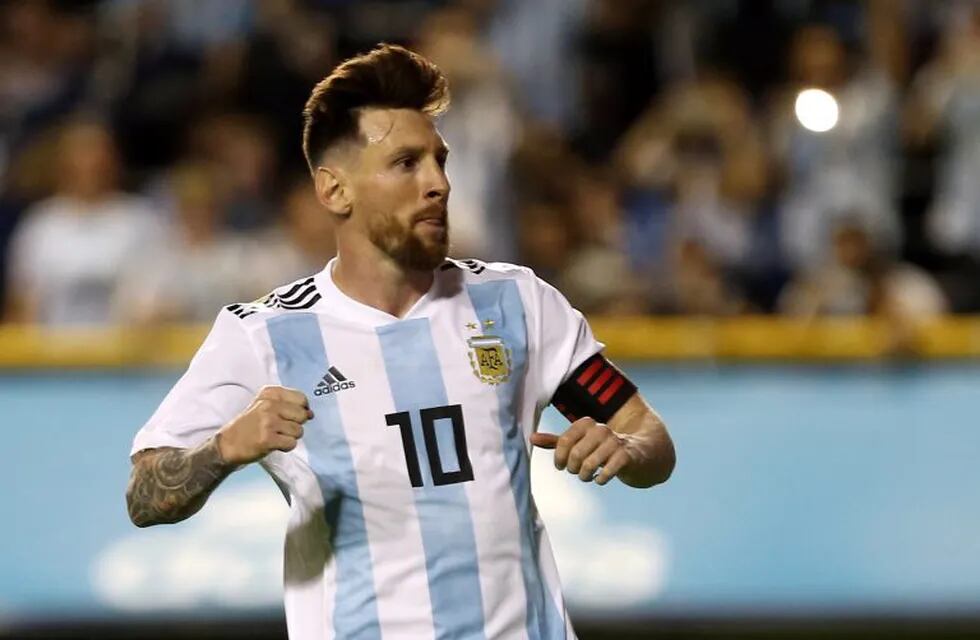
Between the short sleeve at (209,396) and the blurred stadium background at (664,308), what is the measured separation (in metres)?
4.03

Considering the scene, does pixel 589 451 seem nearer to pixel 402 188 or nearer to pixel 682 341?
pixel 402 188

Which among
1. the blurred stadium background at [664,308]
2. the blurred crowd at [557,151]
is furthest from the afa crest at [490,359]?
the blurred crowd at [557,151]

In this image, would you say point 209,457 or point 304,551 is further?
point 304,551

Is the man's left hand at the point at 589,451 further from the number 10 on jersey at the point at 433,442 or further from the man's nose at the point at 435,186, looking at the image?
the man's nose at the point at 435,186

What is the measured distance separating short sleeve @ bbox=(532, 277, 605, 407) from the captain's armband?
2 cm

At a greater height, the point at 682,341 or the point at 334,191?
the point at 334,191

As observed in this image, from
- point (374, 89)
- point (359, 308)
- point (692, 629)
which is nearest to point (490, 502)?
point (359, 308)

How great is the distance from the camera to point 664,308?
27.1 ft

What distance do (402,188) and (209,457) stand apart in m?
0.74

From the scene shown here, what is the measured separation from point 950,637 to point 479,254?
2710mm

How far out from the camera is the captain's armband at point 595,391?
13.2 feet

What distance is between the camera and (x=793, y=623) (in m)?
8.02

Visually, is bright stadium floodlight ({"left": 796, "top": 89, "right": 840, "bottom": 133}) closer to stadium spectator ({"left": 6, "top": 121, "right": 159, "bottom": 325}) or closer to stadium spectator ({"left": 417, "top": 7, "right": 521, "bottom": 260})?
stadium spectator ({"left": 417, "top": 7, "right": 521, "bottom": 260})

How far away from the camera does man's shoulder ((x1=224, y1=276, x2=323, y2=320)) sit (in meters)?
3.97
